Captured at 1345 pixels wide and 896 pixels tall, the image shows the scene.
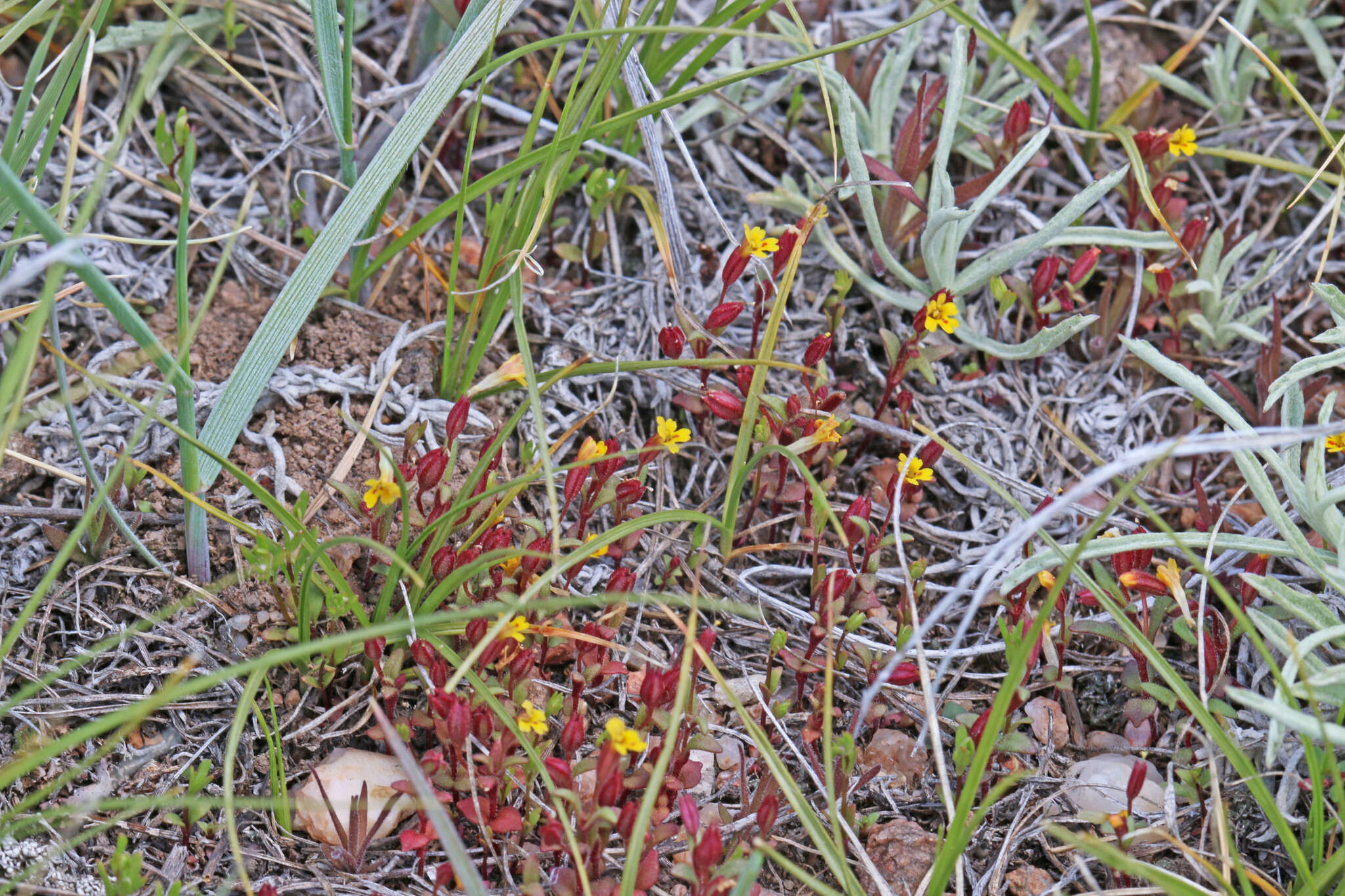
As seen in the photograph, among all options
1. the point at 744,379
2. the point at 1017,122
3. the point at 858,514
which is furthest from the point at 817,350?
the point at 1017,122

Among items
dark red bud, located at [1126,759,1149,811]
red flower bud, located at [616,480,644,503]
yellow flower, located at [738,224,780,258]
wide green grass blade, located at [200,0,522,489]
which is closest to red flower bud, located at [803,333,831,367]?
yellow flower, located at [738,224,780,258]

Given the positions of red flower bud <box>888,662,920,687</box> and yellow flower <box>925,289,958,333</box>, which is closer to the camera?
red flower bud <box>888,662,920,687</box>

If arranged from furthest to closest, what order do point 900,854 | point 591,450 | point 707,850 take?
point 591,450 < point 900,854 < point 707,850

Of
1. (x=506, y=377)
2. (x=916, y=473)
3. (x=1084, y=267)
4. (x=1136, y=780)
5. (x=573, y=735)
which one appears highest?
(x=1084, y=267)

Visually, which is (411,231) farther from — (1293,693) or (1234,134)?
(1234,134)

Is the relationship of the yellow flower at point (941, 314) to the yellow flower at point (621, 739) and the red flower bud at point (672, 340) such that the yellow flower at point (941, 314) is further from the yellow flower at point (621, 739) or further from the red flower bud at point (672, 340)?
the yellow flower at point (621, 739)

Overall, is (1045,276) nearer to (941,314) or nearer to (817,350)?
(941,314)

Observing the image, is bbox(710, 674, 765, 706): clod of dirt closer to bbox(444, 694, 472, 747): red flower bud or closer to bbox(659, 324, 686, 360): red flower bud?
bbox(444, 694, 472, 747): red flower bud
